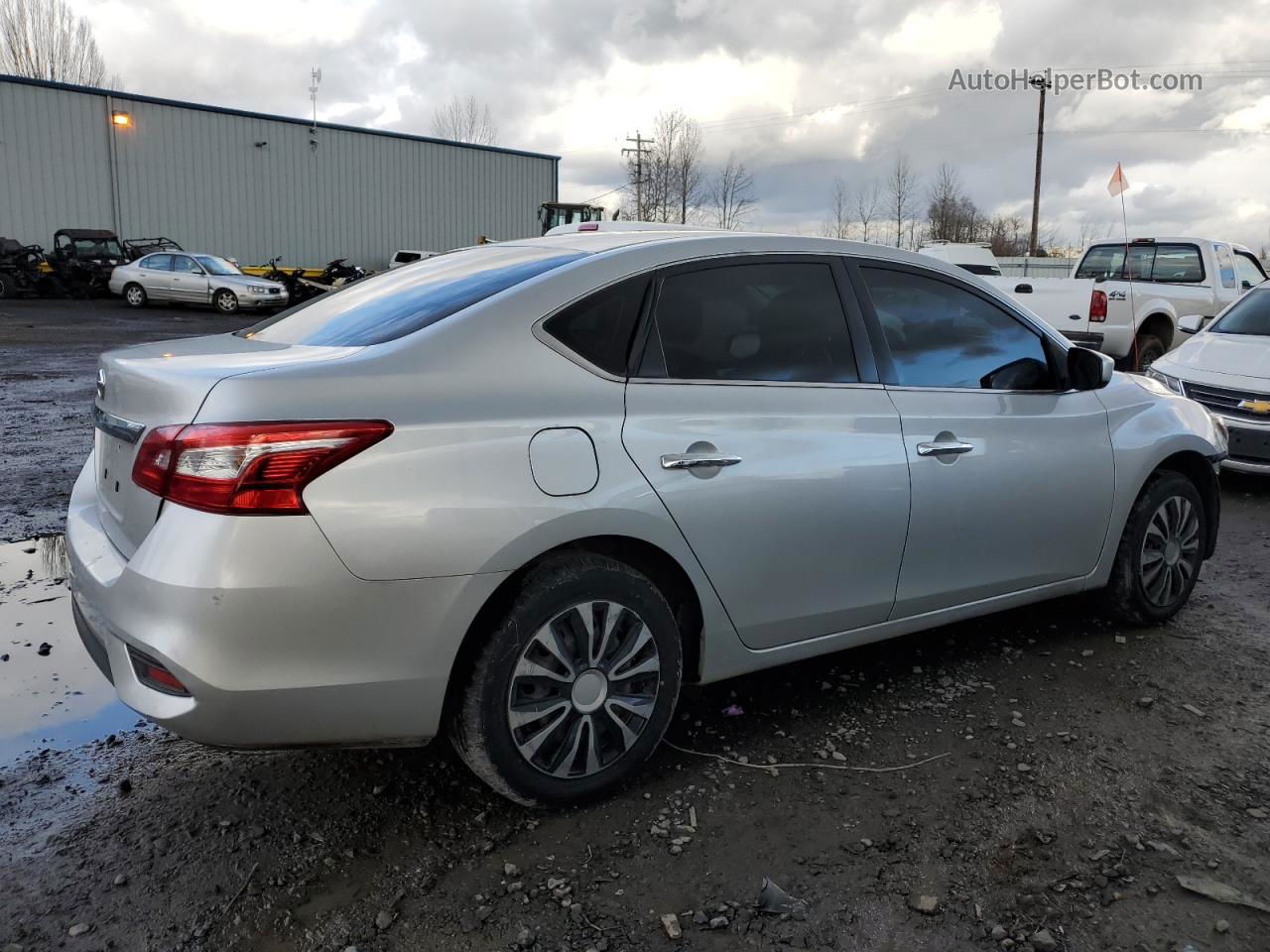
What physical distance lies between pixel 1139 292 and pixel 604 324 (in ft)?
35.6

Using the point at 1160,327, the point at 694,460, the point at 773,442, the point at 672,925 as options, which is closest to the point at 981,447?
the point at 773,442

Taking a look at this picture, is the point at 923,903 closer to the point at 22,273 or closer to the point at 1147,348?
the point at 1147,348

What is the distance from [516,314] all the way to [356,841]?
1.48m

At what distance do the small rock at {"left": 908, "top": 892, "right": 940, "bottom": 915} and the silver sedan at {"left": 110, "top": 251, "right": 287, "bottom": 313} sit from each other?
25717mm

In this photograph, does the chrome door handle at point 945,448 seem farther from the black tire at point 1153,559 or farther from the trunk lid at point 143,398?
the trunk lid at point 143,398

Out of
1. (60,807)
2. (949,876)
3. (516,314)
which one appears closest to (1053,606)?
(949,876)

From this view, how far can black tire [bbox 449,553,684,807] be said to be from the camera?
264 cm

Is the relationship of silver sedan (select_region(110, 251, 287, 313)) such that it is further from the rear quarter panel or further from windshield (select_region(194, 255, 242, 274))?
the rear quarter panel

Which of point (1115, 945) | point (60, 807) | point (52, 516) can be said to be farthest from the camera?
point (52, 516)

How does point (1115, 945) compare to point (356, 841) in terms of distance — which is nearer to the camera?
point (1115, 945)

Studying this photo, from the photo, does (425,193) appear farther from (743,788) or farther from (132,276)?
(743,788)

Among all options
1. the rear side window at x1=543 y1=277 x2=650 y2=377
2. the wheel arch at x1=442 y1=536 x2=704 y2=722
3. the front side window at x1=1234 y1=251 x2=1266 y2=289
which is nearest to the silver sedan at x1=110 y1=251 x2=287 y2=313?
the front side window at x1=1234 y1=251 x2=1266 y2=289

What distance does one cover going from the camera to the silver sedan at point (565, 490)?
237 cm

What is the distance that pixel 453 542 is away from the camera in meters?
2.47
